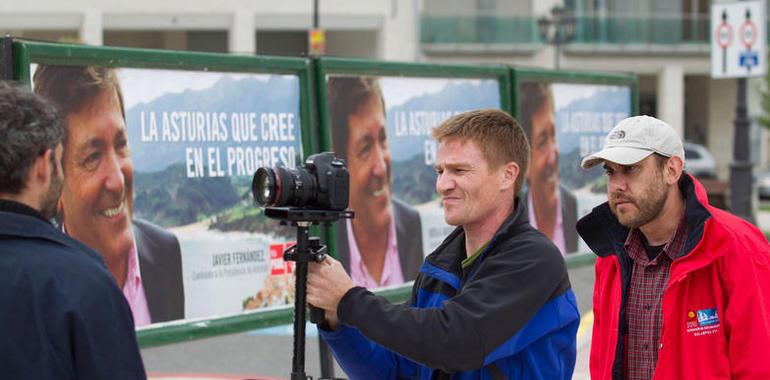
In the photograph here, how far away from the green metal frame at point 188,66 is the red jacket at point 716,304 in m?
2.62

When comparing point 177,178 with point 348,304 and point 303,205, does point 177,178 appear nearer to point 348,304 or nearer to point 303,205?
point 303,205

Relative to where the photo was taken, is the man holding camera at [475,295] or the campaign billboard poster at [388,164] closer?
the man holding camera at [475,295]

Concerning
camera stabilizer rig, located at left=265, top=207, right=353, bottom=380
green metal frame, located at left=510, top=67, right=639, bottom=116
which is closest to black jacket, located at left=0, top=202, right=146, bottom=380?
camera stabilizer rig, located at left=265, top=207, right=353, bottom=380

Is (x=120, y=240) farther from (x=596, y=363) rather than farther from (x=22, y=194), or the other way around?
(x=22, y=194)

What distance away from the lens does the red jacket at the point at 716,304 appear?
3.56 metres

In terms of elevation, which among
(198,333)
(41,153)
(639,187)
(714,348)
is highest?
(41,153)

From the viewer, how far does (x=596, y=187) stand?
9133 mm

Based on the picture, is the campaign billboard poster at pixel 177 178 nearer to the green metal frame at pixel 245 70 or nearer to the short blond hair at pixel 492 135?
the green metal frame at pixel 245 70

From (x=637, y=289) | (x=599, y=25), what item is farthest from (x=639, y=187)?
(x=599, y=25)

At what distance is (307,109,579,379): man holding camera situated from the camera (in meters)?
2.90

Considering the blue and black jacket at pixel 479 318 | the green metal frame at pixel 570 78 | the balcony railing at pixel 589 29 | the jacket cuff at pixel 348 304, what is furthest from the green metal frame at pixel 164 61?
the balcony railing at pixel 589 29

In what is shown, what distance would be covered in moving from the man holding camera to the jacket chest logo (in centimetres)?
58

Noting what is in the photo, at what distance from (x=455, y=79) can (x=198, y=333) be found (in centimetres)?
247

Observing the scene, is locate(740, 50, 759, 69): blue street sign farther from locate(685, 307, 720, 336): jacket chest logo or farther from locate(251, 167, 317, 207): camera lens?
locate(251, 167, 317, 207): camera lens
